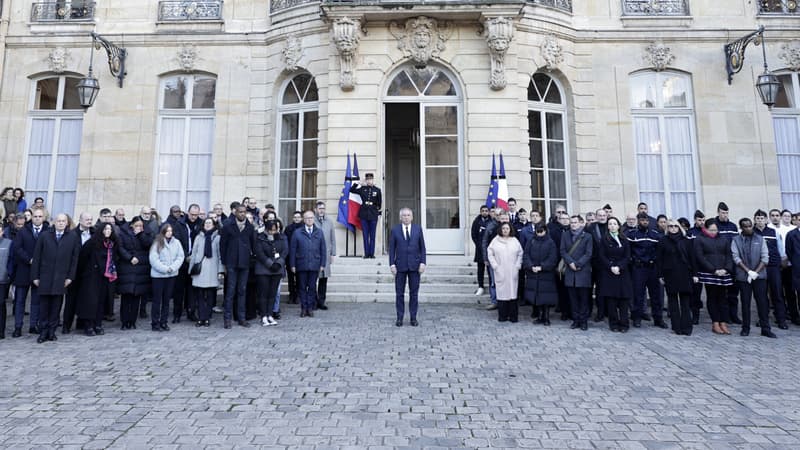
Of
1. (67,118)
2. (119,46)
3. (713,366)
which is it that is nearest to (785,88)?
(713,366)

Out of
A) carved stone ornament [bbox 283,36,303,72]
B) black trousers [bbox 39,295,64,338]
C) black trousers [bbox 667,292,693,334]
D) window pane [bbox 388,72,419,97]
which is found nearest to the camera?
black trousers [bbox 39,295,64,338]

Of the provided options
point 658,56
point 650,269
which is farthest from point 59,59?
point 658,56

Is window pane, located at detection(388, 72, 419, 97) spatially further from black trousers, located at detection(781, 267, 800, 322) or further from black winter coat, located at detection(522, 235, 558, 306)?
black trousers, located at detection(781, 267, 800, 322)

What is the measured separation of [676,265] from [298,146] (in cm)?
852

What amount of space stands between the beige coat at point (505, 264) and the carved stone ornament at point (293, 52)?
702 cm

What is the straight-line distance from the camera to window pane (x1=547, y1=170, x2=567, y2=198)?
1104 cm

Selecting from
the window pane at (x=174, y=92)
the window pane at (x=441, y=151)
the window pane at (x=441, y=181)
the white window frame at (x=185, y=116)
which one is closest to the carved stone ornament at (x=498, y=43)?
the window pane at (x=441, y=151)

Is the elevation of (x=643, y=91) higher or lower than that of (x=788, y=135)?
higher

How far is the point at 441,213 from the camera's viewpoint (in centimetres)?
1033

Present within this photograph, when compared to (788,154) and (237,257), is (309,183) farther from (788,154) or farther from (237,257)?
(788,154)

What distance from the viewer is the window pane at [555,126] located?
11.3 metres

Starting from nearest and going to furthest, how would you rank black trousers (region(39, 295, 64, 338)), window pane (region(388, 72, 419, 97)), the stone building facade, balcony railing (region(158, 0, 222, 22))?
black trousers (region(39, 295, 64, 338))
the stone building facade
window pane (region(388, 72, 419, 97))
balcony railing (region(158, 0, 222, 22))

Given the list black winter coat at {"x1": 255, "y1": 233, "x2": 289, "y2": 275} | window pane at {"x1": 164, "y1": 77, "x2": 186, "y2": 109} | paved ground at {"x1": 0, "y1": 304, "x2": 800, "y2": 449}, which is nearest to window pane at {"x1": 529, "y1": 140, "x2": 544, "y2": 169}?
paved ground at {"x1": 0, "y1": 304, "x2": 800, "y2": 449}

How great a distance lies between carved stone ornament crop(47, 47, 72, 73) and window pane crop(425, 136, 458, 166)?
32.1 feet
